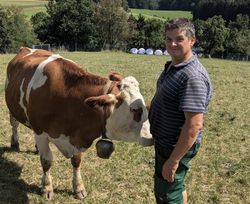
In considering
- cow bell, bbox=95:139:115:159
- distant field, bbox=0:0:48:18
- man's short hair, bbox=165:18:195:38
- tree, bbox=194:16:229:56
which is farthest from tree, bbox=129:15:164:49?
man's short hair, bbox=165:18:195:38

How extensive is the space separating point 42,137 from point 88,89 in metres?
0.99

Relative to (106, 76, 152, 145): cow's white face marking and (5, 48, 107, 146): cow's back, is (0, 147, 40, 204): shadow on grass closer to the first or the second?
(5, 48, 107, 146): cow's back

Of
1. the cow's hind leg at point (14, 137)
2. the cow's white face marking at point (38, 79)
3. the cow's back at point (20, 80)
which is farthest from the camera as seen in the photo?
the cow's hind leg at point (14, 137)

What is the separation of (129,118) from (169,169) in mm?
1025

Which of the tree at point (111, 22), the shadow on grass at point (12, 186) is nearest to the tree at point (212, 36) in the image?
A: the tree at point (111, 22)

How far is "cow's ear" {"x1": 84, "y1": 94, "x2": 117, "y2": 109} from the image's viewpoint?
12.6 ft

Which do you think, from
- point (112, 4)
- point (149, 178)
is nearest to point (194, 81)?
point (149, 178)

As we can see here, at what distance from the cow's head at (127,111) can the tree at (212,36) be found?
202 feet

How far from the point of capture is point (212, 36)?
63.6 m

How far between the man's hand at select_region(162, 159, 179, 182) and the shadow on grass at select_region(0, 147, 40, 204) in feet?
8.33

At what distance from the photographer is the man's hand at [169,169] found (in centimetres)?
303

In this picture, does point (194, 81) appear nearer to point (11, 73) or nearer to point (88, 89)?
point (88, 89)

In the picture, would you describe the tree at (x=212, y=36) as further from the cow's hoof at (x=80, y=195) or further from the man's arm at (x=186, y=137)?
the man's arm at (x=186, y=137)

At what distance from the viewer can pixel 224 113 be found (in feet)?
32.0
